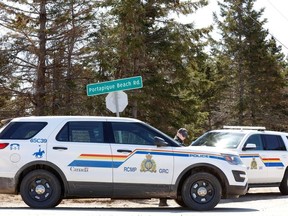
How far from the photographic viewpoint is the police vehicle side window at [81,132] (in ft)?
34.4

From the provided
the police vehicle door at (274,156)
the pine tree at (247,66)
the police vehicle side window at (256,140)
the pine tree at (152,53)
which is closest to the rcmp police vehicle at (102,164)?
the police vehicle side window at (256,140)

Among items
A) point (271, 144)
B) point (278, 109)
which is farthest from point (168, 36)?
point (278, 109)

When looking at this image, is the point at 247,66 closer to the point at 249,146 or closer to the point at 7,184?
the point at 249,146

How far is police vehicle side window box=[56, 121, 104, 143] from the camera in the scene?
10500 millimetres

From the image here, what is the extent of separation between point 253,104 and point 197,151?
28.0 metres

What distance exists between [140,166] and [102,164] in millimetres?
749

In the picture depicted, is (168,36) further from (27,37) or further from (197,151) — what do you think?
(197,151)

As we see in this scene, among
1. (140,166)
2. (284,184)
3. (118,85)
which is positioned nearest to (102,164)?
(140,166)

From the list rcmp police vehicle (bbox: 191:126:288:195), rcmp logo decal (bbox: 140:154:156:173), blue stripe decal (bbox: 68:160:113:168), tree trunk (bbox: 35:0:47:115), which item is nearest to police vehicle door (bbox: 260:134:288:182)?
rcmp police vehicle (bbox: 191:126:288:195)

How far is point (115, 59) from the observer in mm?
23844

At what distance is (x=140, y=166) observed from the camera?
34.2ft

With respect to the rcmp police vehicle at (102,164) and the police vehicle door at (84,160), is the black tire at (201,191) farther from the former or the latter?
the police vehicle door at (84,160)

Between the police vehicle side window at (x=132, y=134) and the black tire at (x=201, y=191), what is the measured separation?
1.14m

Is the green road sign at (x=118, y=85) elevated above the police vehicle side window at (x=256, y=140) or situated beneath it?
elevated above
